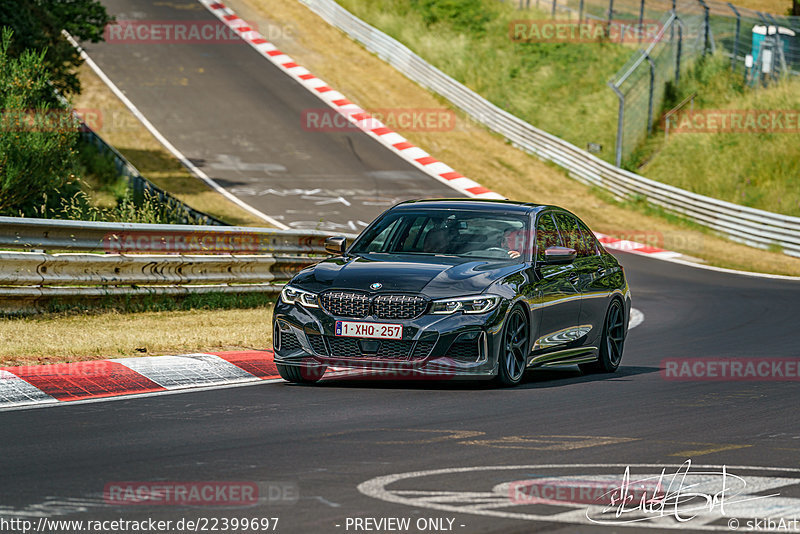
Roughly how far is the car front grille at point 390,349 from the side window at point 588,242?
309 cm

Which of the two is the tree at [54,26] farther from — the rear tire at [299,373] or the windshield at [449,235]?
the rear tire at [299,373]

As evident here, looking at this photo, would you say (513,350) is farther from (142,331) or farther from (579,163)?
(579,163)

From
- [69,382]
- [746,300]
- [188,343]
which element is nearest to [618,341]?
[188,343]

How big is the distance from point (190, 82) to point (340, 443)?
36.1m

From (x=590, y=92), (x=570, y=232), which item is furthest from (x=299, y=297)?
(x=590, y=92)

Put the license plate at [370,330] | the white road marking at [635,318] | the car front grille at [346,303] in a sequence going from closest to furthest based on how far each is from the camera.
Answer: the license plate at [370,330]
the car front grille at [346,303]
the white road marking at [635,318]

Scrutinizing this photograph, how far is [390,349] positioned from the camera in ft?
31.4

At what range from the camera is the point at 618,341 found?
40.2 ft

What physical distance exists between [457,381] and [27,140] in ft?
39.2

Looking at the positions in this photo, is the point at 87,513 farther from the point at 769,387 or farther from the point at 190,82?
the point at 190,82

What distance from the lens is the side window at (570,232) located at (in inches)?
464

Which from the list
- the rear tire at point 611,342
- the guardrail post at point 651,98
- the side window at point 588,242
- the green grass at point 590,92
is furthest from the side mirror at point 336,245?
the guardrail post at point 651,98

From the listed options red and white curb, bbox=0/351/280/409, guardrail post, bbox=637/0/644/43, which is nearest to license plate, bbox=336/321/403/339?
red and white curb, bbox=0/351/280/409

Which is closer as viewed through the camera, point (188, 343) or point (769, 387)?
point (769, 387)
